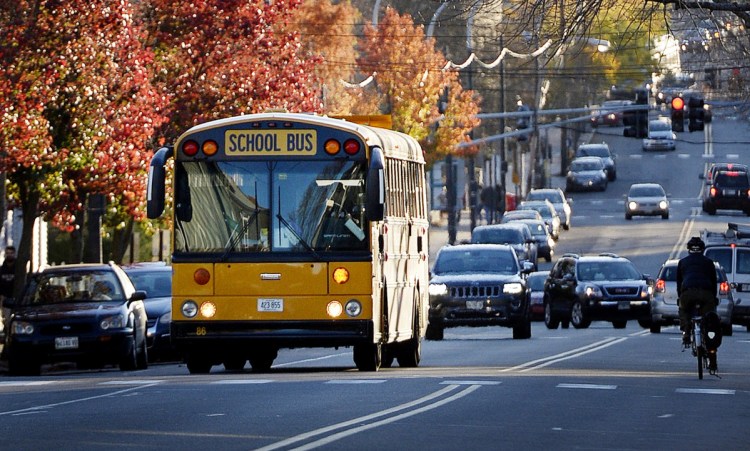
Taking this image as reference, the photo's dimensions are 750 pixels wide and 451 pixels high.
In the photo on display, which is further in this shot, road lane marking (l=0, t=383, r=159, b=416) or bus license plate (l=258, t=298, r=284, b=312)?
bus license plate (l=258, t=298, r=284, b=312)

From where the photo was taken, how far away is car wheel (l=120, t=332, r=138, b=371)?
27.1m

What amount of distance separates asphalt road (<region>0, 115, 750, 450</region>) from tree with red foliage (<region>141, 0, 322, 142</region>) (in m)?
7.62

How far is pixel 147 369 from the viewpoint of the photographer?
28.4 m

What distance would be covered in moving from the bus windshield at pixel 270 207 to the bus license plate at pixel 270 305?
0.59 metres

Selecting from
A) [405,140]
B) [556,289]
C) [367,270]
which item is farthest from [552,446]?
[556,289]

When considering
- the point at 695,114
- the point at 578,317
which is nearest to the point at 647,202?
the point at 695,114

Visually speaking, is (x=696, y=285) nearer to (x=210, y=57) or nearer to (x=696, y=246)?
(x=696, y=246)

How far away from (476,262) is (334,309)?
43.7ft

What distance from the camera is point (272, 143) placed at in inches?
912

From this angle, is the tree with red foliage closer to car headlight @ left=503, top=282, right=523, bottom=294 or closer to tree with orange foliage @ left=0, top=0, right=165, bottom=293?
tree with orange foliage @ left=0, top=0, right=165, bottom=293

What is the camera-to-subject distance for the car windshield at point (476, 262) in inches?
1403

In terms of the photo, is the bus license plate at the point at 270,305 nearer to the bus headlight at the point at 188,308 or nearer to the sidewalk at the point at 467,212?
the bus headlight at the point at 188,308

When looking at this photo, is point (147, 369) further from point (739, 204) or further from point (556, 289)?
point (739, 204)

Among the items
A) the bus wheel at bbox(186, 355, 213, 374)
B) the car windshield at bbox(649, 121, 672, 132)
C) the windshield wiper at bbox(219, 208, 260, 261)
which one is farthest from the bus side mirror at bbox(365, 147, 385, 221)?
the car windshield at bbox(649, 121, 672, 132)
